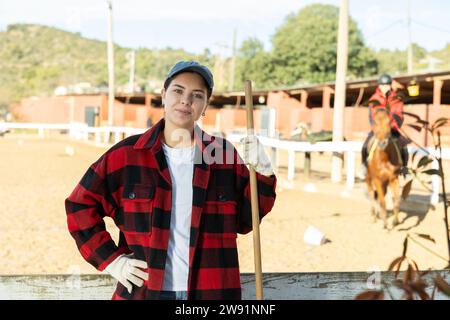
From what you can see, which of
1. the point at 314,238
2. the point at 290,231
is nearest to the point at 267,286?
the point at 314,238

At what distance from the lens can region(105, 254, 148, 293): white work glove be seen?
6.02 ft

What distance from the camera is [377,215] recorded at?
7684 mm

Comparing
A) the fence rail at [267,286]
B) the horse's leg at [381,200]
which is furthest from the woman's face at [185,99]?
the horse's leg at [381,200]

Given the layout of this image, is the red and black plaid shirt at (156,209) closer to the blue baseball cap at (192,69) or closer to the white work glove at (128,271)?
the white work glove at (128,271)

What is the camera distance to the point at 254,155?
183 cm

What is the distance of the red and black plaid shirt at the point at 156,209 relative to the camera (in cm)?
183

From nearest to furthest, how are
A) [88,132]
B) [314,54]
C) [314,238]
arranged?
[314,238]
[88,132]
[314,54]

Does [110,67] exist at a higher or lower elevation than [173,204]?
higher

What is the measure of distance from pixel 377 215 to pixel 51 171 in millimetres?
7736

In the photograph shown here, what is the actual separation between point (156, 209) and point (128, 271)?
218mm

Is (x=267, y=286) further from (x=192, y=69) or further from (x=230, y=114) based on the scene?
(x=230, y=114)

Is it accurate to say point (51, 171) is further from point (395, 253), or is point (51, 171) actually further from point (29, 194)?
point (395, 253)

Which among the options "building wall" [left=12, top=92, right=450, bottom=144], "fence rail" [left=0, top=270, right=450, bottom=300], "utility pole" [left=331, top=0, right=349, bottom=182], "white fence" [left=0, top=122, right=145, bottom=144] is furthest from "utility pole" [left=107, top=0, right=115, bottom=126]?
"fence rail" [left=0, top=270, right=450, bottom=300]

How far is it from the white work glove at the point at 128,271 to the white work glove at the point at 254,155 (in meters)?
0.45
